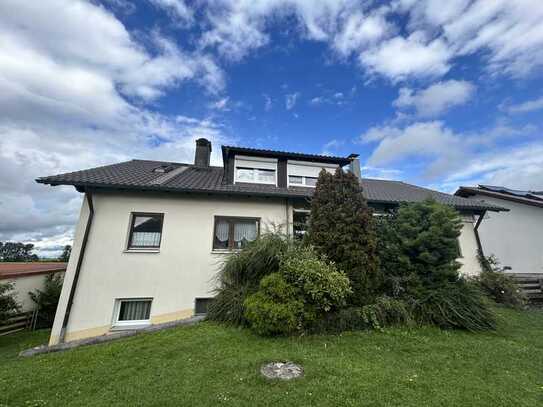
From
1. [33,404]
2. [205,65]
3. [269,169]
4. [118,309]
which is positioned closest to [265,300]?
[33,404]

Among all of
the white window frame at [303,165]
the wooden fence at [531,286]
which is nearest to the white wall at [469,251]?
the wooden fence at [531,286]

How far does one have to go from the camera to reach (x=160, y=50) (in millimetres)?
7242

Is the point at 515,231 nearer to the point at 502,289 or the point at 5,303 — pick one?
the point at 502,289

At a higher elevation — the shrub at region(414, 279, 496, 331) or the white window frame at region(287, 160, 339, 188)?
the white window frame at region(287, 160, 339, 188)

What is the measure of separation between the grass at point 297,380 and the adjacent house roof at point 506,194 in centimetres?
935

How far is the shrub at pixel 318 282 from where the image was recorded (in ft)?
15.2

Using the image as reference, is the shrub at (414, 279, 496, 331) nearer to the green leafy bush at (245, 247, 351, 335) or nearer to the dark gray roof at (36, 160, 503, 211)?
the green leafy bush at (245, 247, 351, 335)

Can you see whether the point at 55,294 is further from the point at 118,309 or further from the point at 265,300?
the point at 265,300

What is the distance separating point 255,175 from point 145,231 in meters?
4.41

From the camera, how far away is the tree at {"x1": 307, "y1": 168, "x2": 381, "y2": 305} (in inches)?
206

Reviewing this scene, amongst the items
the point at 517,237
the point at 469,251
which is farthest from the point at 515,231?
the point at 469,251

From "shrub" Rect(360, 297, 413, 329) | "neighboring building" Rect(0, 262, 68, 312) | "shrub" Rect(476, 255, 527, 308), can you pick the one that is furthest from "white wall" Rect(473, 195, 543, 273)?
"neighboring building" Rect(0, 262, 68, 312)

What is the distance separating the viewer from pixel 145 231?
7.08m

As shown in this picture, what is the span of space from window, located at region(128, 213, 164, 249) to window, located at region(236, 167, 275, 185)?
3.25 meters
